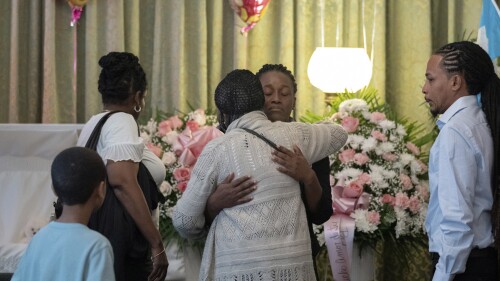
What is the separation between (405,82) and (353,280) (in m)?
2.21

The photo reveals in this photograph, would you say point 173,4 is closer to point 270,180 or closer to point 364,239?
point 364,239

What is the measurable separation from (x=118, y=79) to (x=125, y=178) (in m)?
0.39

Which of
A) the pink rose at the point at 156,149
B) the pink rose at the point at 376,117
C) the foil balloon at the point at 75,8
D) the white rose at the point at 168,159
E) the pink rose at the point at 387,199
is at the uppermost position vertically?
the foil balloon at the point at 75,8

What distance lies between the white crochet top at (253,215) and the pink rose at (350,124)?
1.90m

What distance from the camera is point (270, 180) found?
2.92 metres

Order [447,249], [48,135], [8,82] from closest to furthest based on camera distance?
[447,249] → [48,135] → [8,82]

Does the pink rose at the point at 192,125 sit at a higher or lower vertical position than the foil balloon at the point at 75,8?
lower

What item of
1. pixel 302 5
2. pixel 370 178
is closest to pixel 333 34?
pixel 302 5

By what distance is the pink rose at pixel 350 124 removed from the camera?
16.1 feet

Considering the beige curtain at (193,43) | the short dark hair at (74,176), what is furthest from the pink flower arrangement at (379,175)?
the short dark hair at (74,176)

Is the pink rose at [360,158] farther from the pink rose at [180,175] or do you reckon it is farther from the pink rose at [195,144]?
the pink rose at [180,175]

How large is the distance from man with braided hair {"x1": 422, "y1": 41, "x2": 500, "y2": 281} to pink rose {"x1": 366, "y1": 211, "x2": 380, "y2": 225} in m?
1.61

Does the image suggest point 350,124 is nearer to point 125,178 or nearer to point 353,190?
point 353,190

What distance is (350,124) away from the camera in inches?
193
